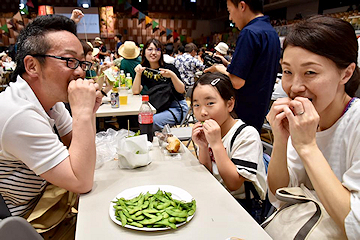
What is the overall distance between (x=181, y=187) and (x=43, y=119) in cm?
69

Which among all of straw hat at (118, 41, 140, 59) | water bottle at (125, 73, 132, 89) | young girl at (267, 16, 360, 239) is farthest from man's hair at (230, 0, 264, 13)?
straw hat at (118, 41, 140, 59)

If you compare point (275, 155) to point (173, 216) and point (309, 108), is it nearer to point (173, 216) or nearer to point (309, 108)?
point (309, 108)

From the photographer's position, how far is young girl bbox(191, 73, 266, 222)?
1339mm

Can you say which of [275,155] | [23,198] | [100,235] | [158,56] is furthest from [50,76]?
[158,56]

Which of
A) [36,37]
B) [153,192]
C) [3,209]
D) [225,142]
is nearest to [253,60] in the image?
[225,142]

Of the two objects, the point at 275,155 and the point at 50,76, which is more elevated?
the point at 50,76

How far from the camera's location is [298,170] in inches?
46.8

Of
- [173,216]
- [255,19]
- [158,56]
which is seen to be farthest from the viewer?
[158,56]

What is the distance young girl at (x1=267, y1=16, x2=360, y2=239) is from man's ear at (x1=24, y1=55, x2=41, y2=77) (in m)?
1.10

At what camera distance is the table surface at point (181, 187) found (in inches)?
34.9

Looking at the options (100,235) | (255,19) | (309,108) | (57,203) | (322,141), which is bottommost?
(57,203)

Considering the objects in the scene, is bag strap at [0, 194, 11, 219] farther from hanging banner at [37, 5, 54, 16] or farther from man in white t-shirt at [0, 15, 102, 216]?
hanging banner at [37, 5, 54, 16]

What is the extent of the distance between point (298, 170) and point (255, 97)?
1.09 m

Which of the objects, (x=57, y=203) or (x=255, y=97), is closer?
(x=57, y=203)
